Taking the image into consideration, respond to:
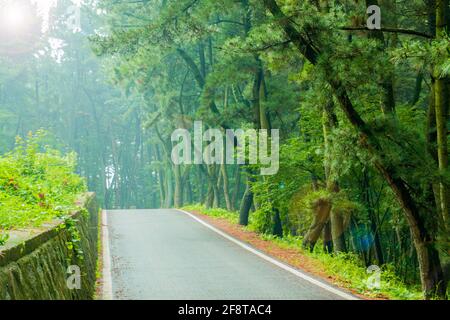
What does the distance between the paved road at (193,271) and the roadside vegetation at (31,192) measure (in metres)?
1.84

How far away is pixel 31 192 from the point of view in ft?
35.9

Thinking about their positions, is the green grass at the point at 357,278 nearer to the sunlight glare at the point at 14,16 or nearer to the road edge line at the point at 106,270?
the road edge line at the point at 106,270

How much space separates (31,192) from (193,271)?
3534 millimetres

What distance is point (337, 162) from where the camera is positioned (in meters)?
12.4

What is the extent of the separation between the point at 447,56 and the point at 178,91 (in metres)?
26.6

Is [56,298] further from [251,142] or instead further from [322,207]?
[251,142]

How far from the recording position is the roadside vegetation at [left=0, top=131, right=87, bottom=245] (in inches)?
291

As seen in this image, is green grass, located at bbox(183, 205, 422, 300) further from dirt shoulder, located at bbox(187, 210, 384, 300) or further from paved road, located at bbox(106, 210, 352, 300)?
paved road, located at bbox(106, 210, 352, 300)

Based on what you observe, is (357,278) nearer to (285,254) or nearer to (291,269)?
(291,269)

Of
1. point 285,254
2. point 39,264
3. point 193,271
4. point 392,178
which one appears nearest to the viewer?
point 39,264

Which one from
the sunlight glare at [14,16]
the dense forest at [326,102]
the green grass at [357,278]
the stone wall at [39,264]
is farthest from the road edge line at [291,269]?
the sunlight glare at [14,16]

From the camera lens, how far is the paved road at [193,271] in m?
9.43

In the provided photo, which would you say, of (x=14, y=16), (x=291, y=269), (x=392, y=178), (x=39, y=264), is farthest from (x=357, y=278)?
(x=14, y=16)

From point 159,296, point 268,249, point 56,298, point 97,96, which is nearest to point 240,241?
point 268,249
